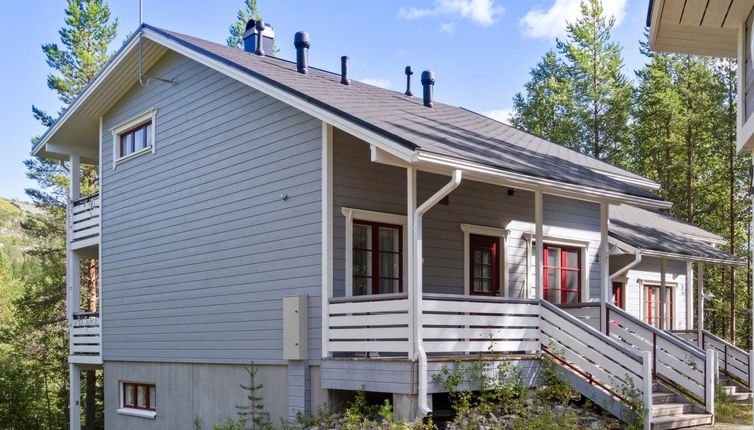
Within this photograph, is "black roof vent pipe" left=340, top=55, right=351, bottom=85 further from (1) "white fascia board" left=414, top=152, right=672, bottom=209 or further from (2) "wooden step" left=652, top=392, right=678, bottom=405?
(2) "wooden step" left=652, top=392, right=678, bottom=405

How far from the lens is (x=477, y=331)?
1073 centimetres

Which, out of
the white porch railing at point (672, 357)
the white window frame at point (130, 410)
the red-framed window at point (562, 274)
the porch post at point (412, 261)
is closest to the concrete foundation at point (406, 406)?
the porch post at point (412, 261)

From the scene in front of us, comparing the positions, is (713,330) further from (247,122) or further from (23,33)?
(23,33)

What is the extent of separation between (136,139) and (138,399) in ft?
16.5

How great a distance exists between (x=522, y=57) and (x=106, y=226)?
25.7 meters

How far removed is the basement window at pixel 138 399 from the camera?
15.0 metres

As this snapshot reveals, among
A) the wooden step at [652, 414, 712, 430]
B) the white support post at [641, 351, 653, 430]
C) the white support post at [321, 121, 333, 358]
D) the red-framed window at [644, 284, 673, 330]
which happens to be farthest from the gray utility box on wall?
the red-framed window at [644, 284, 673, 330]

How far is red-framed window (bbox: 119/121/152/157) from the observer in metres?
15.6

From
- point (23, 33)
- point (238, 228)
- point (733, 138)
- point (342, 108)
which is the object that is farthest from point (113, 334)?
point (23, 33)

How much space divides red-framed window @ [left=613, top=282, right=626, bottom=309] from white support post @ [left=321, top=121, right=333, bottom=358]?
9372 mm

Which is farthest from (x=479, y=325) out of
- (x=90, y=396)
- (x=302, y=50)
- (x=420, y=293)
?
(x=90, y=396)

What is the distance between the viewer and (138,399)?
15.5 metres

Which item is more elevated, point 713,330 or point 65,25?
point 65,25

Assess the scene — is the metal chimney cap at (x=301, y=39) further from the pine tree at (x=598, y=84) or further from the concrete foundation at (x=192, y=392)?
the pine tree at (x=598, y=84)
